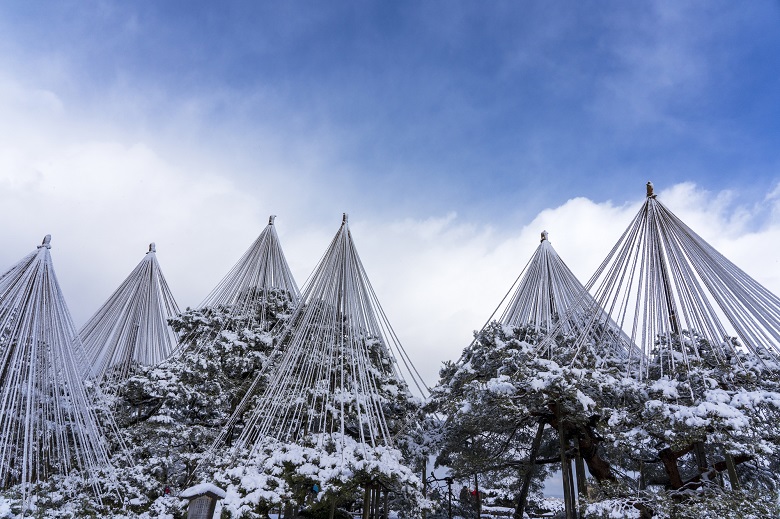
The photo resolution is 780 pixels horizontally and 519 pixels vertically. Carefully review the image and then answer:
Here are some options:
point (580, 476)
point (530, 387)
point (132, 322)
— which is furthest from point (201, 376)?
point (580, 476)

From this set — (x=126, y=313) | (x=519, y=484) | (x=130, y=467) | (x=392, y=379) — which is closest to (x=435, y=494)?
(x=519, y=484)

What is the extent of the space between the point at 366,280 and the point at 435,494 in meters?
5.90

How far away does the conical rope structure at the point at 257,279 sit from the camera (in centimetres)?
1270

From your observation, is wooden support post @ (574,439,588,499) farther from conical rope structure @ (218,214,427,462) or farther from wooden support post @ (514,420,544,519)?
conical rope structure @ (218,214,427,462)

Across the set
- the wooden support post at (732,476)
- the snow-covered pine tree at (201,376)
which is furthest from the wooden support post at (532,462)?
the snow-covered pine tree at (201,376)

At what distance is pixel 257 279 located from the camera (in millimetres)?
12938

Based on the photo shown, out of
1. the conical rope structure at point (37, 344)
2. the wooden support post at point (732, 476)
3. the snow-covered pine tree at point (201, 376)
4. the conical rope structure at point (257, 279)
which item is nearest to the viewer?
the conical rope structure at point (37, 344)

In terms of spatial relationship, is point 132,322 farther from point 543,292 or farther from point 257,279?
point 543,292

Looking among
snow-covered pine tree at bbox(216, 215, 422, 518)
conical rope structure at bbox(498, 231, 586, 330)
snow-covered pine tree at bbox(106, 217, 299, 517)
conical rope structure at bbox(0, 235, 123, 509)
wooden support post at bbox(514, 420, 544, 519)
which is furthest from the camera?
conical rope structure at bbox(498, 231, 586, 330)

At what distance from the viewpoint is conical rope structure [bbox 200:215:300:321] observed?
12.7 m

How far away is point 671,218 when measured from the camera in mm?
8164

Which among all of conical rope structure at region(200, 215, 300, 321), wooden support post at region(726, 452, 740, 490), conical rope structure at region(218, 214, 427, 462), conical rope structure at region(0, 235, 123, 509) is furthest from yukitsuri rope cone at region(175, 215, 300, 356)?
wooden support post at region(726, 452, 740, 490)

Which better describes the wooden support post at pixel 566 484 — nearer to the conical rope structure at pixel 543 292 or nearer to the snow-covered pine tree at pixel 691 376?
the snow-covered pine tree at pixel 691 376

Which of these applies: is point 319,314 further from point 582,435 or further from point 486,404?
point 582,435
